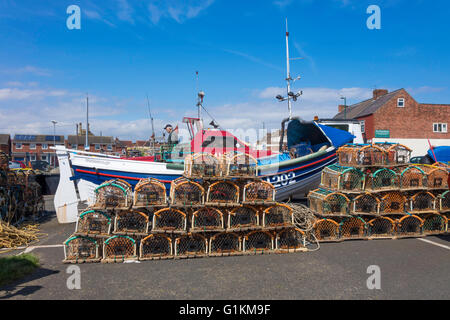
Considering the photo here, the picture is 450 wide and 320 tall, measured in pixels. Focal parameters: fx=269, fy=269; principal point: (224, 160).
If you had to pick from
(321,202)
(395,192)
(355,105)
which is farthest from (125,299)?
(355,105)

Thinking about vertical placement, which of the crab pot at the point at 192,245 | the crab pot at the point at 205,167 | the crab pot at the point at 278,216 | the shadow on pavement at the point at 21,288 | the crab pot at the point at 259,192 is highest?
the crab pot at the point at 205,167

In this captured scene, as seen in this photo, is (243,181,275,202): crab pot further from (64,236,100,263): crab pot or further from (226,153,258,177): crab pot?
(64,236,100,263): crab pot

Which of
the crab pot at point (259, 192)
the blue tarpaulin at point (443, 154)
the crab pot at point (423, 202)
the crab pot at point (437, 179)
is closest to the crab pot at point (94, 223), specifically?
the crab pot at point (259, 192)

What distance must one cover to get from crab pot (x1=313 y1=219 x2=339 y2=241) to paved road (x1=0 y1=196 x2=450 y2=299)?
0.58 metres

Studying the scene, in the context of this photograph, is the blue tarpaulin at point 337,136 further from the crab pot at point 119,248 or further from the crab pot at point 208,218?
the crab pot at point 119,248

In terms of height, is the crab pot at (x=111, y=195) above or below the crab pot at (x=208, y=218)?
above

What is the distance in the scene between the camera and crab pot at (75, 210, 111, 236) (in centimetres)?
604

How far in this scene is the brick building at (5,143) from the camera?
5439cm

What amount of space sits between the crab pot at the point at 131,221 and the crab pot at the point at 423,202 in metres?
7.26

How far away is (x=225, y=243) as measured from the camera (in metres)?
6.45

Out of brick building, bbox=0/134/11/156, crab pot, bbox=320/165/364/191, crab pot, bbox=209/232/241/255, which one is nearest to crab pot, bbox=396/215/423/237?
crab pot, bbox=320/165/364/191

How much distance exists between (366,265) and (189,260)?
3779 mm

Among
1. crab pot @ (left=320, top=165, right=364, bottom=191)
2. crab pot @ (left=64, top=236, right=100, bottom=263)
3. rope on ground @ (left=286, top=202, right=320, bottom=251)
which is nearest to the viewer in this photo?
crab pot @ (left=64, top=236, right=100, bottom=263)
